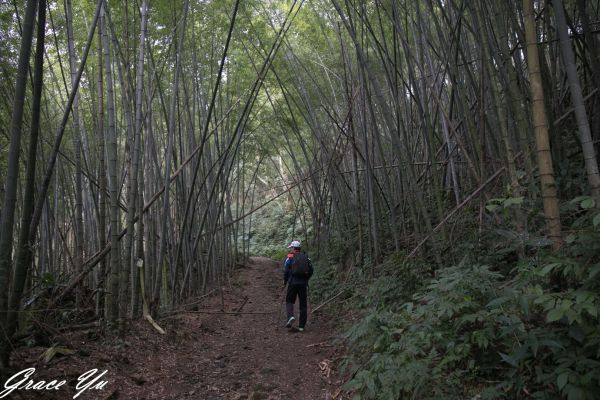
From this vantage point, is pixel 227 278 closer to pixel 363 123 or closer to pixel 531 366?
pixel 363 123

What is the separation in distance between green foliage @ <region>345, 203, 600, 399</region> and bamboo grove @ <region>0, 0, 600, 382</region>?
23 centimetres

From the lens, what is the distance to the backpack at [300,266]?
14.2ft

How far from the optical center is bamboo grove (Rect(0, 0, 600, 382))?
2076 millimetres

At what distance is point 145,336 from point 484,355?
263cm

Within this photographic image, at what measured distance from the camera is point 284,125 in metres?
7.99

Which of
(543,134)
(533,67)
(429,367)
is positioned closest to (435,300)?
(429,367)

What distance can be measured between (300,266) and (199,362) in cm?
148

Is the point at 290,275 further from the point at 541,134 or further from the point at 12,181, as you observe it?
the point at 541,134

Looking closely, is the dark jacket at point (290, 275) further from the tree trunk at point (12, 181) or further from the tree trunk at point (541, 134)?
the tree trunk at point (541, 134)
